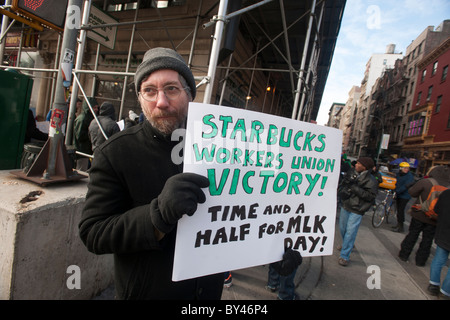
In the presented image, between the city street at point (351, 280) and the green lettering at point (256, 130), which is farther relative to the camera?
the city street at point (351, 280)

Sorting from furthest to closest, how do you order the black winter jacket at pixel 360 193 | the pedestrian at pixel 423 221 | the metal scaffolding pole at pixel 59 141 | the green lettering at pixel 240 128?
the black winter jacket at pixel 360 193
the pedestrian at pixel 423 221
the metal scaffolding pole at pixel 59 141
the green lettering at pixel 240 128

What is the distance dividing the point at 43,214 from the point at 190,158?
1.44m

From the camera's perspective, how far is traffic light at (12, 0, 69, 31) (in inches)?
114

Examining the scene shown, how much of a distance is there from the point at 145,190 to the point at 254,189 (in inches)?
23.4

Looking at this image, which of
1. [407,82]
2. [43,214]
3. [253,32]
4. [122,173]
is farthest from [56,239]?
[407,82]

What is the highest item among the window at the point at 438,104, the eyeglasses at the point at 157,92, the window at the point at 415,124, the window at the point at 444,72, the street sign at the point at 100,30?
the window at the point at 444,72

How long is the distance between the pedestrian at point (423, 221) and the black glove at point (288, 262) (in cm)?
406

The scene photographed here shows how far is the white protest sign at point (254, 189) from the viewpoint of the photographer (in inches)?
45.4

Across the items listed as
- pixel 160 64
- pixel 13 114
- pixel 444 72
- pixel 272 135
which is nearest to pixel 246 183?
pixel 272 135

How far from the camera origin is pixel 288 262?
1.41 m

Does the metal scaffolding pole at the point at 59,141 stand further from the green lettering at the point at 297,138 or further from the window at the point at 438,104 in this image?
the window at the point at 438,104

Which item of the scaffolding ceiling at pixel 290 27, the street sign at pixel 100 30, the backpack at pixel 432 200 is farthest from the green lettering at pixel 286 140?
the street sign at pixel 100 30

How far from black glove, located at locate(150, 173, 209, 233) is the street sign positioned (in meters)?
4.70

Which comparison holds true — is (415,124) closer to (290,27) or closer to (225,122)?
(290,27)
